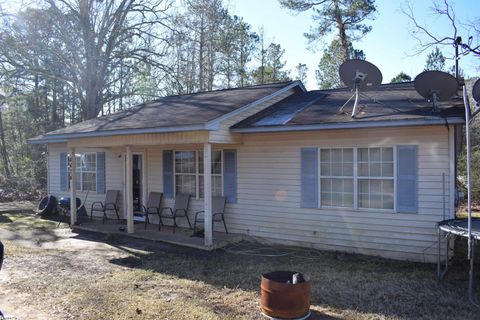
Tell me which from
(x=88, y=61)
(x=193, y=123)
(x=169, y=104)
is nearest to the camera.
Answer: (x=193, y=123)

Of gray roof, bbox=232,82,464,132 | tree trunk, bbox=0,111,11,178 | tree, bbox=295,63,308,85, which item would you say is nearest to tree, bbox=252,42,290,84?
tree, bbox=295,63,308,85

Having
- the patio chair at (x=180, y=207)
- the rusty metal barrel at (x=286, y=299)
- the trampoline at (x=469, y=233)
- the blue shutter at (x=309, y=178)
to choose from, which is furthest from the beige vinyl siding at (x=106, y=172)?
the trampoline at (x=469, y=233)

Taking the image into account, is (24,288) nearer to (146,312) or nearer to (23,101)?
(146,312)

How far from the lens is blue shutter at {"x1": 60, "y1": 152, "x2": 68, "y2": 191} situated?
1368cm

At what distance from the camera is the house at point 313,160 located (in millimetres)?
7078

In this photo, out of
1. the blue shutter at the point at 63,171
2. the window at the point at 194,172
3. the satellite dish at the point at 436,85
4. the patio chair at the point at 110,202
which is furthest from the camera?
the blue shutter at the point at 63,171

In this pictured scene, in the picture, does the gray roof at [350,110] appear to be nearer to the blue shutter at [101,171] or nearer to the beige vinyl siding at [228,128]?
the beige vinyl siding at [228,128]

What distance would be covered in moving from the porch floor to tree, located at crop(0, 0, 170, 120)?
11.0 meters

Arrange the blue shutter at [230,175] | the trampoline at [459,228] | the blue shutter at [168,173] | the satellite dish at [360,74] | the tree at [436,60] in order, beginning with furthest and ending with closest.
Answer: the tree at [436,60] < the blue shutter at [168,173] < the blue shutter at [230,175] < the satellite dish at [360,74] < the trampoline at [459,228]

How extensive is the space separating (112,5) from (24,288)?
18.8 meters

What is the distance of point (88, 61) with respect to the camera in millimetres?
20266

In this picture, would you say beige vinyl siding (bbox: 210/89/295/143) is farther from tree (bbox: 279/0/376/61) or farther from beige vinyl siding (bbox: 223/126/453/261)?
tree (bbox: 279/0/376/61)

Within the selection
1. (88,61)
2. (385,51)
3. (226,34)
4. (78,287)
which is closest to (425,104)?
(78,287)

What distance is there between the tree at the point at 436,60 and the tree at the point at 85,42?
55.8 ft
